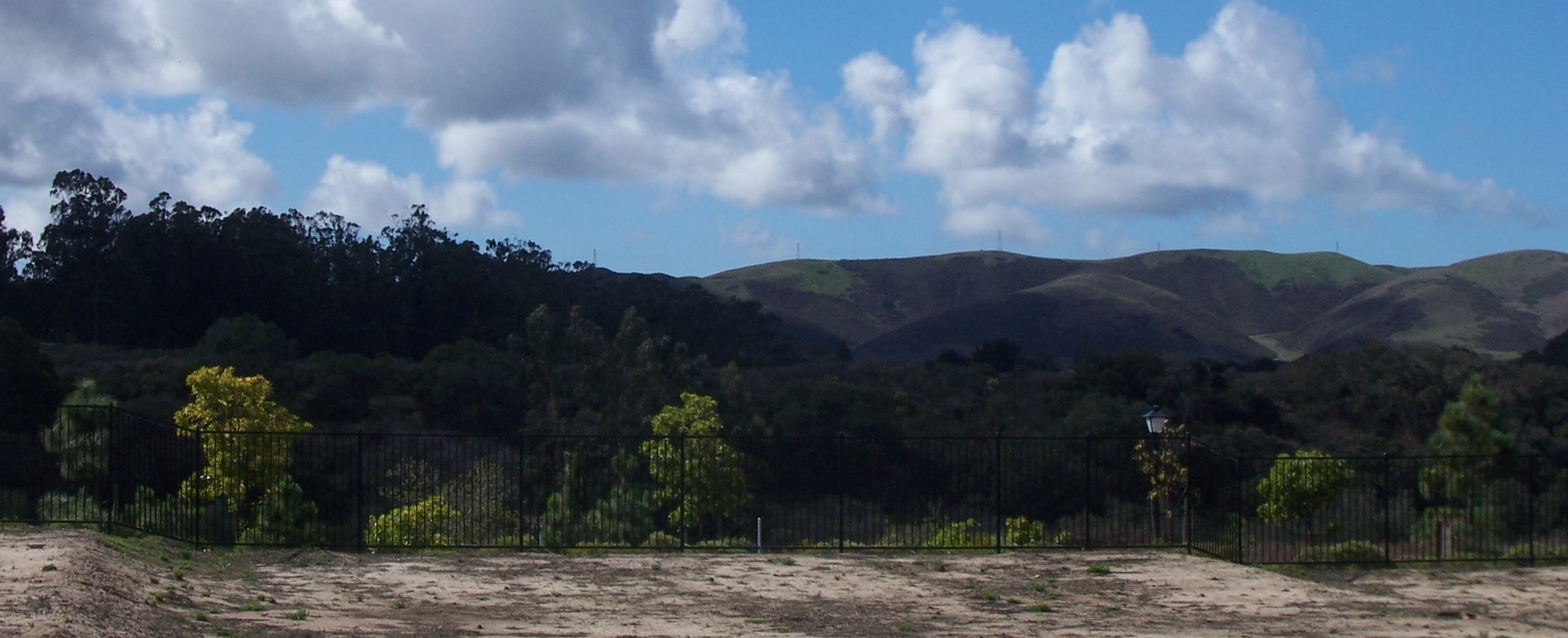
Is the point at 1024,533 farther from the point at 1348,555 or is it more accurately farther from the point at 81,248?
the point at 81,248

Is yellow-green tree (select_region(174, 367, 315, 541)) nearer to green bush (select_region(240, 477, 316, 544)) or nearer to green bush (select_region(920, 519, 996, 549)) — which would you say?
green bush (select_region(240, 477, 316, 544))

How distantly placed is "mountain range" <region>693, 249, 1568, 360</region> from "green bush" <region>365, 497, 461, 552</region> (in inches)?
2170

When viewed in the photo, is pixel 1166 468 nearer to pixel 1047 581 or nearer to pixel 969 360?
pixel 1047 581

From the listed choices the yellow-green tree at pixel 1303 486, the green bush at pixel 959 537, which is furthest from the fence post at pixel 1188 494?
the green bush at pixel 959 537

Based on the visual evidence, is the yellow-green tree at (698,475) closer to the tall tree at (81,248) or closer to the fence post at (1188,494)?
the fence post at (1188,494)

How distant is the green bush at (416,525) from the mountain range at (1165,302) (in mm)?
55121

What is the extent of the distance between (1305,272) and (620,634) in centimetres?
13345

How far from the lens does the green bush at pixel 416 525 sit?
19.2 m

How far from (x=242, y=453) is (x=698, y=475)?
6506 millimetres

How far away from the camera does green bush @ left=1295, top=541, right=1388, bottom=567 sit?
61.0 feet

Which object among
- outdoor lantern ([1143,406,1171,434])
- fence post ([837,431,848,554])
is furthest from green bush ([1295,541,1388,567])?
fence post ([837,431,848,554])

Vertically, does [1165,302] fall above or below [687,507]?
above

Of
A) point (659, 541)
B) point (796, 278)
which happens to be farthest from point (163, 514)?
point (796, 278)

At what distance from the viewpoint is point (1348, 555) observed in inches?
739
